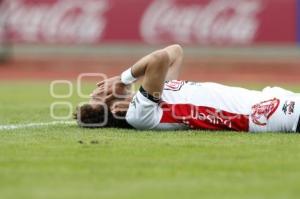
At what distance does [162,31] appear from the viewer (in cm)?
2797

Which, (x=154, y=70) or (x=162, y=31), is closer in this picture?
(x=154, y=70)

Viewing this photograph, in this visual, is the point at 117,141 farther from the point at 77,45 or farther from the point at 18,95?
the point at 77,45

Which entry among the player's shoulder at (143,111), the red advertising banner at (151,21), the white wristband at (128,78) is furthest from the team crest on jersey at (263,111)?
the red advertising banner at (151,21)

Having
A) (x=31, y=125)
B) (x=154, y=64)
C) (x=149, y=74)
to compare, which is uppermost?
(x=154, y=64)

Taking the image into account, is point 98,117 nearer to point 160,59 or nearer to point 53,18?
point 160,59

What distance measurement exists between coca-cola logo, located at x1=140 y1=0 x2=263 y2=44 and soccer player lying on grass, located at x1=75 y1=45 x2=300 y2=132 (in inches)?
708

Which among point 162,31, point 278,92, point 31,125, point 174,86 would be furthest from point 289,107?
point 162,31

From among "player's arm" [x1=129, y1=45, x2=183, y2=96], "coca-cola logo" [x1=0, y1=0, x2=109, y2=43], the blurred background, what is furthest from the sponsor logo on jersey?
"coca-cola logo" [x1=0, y1=0, x2=109, y2=43]

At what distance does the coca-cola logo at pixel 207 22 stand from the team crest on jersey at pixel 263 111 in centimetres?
1829

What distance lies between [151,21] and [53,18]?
309 cm

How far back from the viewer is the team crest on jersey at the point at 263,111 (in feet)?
30.6

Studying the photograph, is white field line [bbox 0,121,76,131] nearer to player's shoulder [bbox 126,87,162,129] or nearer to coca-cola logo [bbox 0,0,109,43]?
player's shoulder [bbox 126,87,162,129]

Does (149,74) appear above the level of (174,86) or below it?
above

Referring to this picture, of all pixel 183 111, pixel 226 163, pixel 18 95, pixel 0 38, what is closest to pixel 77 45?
pixel 0 38
